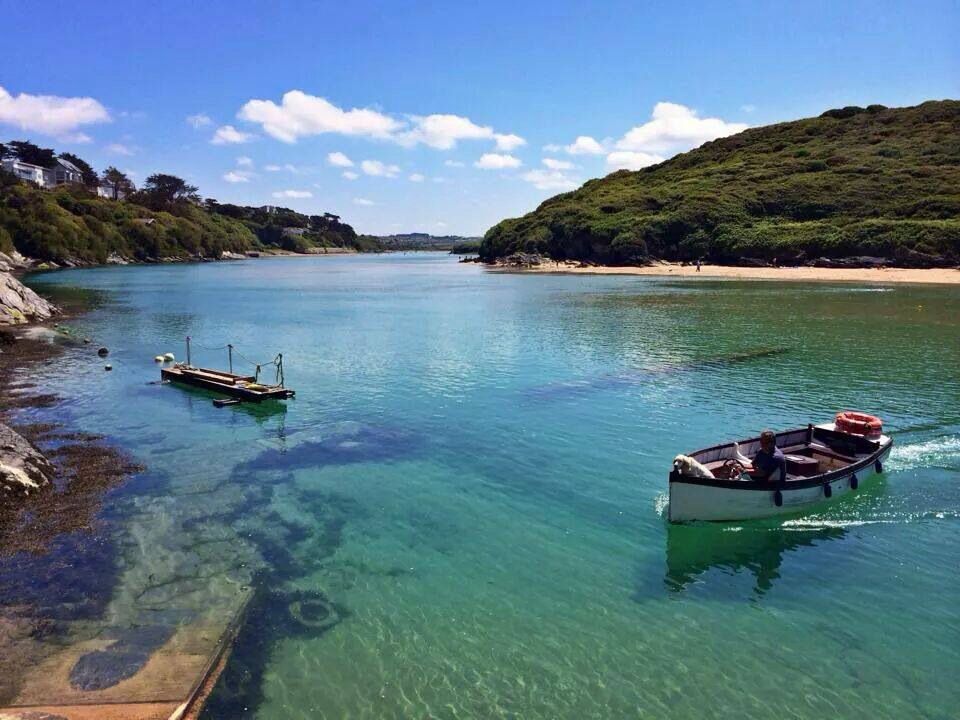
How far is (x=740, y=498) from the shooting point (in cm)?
1684

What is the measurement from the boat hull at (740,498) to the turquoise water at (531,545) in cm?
48

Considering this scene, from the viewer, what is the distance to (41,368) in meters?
37.8

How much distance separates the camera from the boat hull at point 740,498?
16.4 metres

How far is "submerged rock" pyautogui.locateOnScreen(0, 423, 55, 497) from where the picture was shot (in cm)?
1800

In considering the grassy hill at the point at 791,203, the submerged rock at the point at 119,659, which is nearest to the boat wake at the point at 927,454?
the submerged rock at the point at 119,659

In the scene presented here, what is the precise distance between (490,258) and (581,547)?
175064 mm

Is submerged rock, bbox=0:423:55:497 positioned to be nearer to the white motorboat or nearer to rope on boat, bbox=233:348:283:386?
rope on boat, bbox=233:348:283:386

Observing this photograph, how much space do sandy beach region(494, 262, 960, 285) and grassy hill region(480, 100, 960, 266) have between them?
128 inches

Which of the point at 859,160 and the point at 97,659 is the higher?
the point at 859,160

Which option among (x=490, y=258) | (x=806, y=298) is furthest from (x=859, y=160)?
(x=490, y=258)

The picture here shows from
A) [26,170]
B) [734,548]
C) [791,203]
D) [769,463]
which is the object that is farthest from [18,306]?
[26,170]

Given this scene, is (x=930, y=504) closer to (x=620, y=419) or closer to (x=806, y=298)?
(x=620, y=419)

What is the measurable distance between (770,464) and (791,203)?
408 feet

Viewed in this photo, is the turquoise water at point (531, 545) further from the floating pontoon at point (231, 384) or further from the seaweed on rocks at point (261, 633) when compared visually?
the floating pontoon at point (231, 384)
